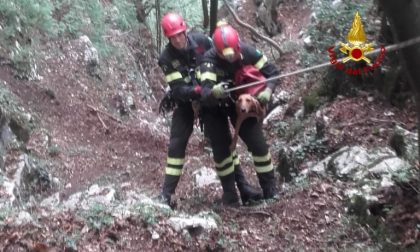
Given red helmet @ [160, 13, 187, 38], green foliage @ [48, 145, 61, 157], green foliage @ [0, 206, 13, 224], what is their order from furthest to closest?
1. green foliage @ [48, 145, 61, 157]
2. red helmet @ [160, 13, 187, 38]
3. green foliage @ [0, 206, 13, 224]

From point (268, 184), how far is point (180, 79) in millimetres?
1604

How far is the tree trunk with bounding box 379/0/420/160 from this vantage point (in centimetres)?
277

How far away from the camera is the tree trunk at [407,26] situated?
2.77 metres

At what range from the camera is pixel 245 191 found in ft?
24.0

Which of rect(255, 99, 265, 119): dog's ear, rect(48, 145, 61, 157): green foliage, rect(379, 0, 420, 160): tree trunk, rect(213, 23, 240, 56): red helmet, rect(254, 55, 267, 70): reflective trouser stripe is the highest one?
rect(379, 0, 420, 160): tree trunk

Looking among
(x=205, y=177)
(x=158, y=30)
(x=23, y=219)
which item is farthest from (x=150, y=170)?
(x=158, y=30)

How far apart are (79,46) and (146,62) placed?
10.3ft

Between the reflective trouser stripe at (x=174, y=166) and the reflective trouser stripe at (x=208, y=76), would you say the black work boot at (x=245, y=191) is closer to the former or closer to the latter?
the reflective trouser stripe at (x=174, y=166)

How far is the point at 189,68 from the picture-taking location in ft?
22.9

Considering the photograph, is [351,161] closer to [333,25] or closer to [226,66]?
[226,66]

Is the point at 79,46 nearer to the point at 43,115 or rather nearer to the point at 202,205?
the point at 43,115

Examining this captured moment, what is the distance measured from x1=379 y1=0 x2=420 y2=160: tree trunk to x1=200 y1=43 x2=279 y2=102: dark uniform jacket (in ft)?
11.9

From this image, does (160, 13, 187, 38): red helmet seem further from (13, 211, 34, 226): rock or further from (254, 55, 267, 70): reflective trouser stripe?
(13, 211, 34, 226): rock

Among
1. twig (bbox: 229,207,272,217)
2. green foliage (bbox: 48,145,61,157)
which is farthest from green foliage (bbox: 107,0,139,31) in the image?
twig (bbox: 229,207,272,217)
